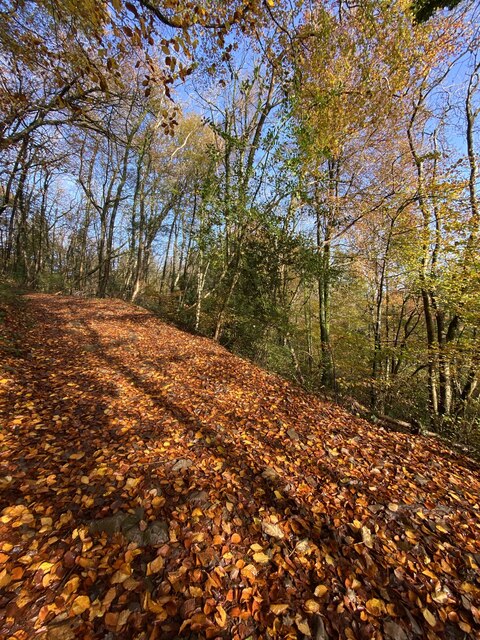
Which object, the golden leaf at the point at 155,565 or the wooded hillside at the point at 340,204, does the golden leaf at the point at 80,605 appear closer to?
the golden leaf at the point at 155,565

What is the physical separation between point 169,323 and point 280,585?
10.4 meters

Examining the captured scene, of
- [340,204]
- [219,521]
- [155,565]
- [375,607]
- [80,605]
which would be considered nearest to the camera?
[80,605]

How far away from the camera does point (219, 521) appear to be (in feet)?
8.48

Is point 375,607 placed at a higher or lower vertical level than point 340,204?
lower

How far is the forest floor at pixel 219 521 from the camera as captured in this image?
189 cm

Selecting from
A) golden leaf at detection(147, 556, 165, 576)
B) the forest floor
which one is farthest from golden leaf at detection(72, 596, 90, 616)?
golden leaf at detection(147, 556, 165, 576)

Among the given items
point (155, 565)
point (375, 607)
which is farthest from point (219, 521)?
point (375, 607)

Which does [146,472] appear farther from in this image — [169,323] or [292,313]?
[169,323]

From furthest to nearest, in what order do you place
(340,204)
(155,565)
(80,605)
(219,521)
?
(340,204) < (219,521) < (155,565) < (80,605)

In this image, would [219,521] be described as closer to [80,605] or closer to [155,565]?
[155,565]

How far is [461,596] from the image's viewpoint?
6.98ft

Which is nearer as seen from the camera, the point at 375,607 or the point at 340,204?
the point at 375,607

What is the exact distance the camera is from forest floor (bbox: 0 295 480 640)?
1895 mm

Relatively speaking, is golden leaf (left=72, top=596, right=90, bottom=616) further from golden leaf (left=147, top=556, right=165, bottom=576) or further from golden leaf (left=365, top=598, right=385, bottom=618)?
golden leaf (left=365, top=598, right=385, bottom=618)
